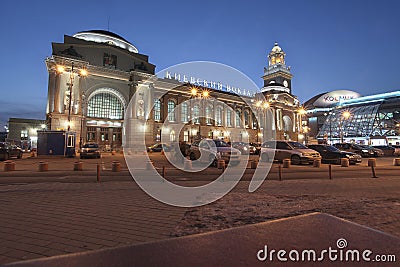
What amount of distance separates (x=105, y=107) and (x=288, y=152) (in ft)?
133

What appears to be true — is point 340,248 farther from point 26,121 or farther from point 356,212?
point 26,121

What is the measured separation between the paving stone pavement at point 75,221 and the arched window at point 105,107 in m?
42.4

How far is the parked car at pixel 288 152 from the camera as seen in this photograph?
1761 centimetres

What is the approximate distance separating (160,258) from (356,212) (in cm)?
522

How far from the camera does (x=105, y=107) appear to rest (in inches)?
1901

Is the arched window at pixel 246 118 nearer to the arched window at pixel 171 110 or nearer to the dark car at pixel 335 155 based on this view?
the arched window at pixel 171 110

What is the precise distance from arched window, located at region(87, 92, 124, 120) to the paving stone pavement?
42.4m

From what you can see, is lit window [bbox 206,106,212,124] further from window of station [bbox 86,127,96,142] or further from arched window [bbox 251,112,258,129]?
window of station [bbox 86,127,96,142]

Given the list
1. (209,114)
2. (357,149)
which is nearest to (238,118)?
(209,114)

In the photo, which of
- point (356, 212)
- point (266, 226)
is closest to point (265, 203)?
point (356, 212)

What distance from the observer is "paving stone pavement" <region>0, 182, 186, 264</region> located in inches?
137

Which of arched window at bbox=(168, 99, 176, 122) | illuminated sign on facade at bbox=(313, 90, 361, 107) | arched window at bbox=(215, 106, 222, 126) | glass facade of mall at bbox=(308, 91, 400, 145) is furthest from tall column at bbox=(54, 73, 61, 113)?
illuminated sign on facade at bbox=(313, 90, 361, 107)

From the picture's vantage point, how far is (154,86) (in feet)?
176

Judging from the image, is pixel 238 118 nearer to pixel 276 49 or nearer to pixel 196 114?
pixel 196 114
